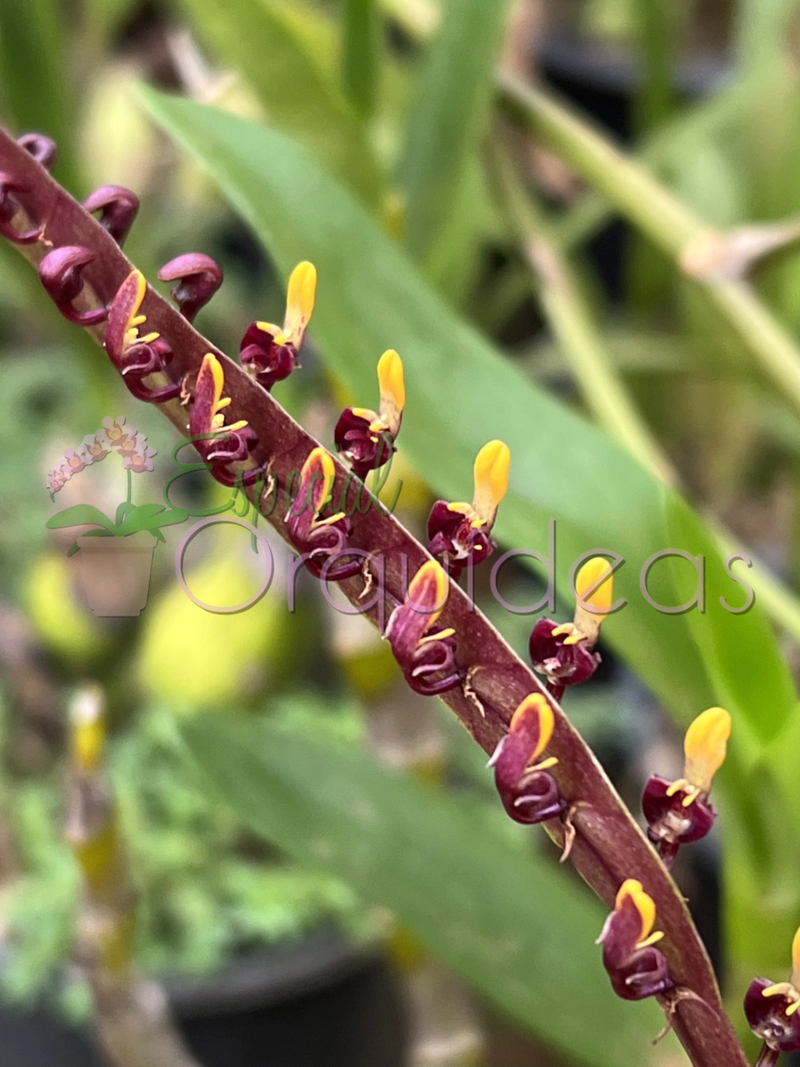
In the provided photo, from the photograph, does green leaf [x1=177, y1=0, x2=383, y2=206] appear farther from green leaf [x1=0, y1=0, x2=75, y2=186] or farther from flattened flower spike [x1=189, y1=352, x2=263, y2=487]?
flattened flower spike [x1=189, y1=352, x2=263, y2=487]

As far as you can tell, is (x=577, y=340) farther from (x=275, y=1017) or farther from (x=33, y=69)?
(x=275, y=1017)

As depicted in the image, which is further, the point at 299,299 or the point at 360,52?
the point at 360,52

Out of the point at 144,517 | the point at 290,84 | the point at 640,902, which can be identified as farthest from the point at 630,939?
the point at 290,84

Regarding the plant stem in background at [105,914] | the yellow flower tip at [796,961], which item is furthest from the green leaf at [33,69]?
the yellow flower tip at [796,961]

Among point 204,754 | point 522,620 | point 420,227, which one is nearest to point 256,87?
point 420,227

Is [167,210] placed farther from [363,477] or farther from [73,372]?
[363,477]
